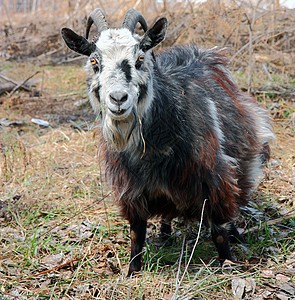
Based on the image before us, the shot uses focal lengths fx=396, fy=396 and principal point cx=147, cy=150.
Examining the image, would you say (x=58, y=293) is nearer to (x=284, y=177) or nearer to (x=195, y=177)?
(x=195, y=177)

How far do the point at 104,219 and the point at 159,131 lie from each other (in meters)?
1.60

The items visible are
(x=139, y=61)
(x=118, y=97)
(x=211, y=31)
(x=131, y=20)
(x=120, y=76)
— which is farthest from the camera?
(x=211, y=31)

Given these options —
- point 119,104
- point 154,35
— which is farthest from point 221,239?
point 154,35

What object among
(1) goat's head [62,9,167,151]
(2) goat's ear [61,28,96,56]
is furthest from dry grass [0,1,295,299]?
(2) goat's ear [61,28,96,56]

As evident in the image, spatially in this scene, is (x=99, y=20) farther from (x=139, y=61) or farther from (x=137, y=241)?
(x=137, y=241)

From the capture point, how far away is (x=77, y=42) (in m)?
3.13

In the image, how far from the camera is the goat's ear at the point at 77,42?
3057mm

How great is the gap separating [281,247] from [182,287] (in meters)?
1.26

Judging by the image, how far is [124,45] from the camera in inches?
116

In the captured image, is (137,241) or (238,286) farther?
(137,241)

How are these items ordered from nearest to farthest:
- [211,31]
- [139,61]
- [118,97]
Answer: [118,97] < [139,61] < [211,31]

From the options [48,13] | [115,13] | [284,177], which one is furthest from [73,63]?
[284,177]

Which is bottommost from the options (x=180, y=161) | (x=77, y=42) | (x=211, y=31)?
(x=180, y=161)

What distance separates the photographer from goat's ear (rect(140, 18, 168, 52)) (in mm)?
3062
